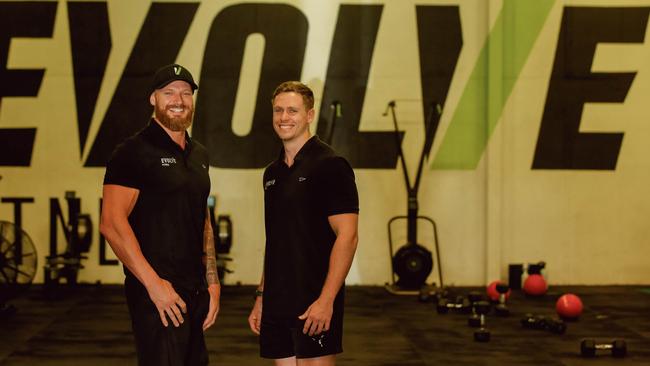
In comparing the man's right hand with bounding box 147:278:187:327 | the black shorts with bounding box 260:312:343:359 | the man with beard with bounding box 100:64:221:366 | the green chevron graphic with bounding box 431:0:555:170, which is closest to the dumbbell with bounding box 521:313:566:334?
the green chevron graphic with bounding box 431:0:555:170

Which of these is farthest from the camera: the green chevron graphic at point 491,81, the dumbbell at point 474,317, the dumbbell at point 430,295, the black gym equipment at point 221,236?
the green chevron graphic at point 491,81

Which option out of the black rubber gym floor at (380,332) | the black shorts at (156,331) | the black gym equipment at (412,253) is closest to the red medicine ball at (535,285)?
the black rubber gym floor at (380,332)

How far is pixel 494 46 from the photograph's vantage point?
8.17 meters

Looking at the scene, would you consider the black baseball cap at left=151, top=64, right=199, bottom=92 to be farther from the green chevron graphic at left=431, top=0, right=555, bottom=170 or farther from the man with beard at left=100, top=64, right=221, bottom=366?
the green chevron graphic at left=431, top=0, right=555, bottom=170

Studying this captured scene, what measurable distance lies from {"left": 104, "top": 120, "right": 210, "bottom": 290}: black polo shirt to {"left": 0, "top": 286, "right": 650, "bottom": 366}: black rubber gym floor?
2.49m

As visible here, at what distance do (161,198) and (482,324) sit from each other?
384 centimetres

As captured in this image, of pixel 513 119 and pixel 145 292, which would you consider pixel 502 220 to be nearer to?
pixel 513 119

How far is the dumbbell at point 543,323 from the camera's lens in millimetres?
6156

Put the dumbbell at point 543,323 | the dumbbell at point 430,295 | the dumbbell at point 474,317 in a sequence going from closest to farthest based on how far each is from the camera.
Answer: the dumbbell at point 543,323, the dumbbell at point 474,317, the dumbbell at point 430,295

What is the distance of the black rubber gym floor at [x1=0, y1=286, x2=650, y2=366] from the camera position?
5.50m

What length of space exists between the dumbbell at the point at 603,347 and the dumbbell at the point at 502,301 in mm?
1279

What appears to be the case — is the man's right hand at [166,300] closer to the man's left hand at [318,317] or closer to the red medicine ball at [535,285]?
the man's left hand at [318,317]

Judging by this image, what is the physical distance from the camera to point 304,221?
3049 mm

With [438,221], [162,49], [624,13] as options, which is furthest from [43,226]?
[624,13]
